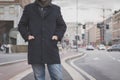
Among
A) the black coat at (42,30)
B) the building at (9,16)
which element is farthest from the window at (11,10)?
the black coat at (42,30)

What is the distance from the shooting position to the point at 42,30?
22.6 ft

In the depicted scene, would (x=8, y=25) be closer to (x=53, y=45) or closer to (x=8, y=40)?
(x=8, y=40)

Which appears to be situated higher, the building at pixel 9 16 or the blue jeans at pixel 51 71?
the building at pixel 9 16

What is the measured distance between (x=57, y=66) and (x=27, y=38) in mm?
589

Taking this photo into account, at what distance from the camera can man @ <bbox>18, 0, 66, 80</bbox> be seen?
22.4 ft

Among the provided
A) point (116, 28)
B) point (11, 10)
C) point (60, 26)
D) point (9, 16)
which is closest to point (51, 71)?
point (60, 26)

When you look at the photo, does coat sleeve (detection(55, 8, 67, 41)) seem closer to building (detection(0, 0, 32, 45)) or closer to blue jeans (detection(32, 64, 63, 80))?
blue jeans (detection(32, 64, 63, 80))

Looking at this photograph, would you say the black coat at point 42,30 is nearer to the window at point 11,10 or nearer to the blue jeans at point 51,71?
the blue jeans at point 51,71

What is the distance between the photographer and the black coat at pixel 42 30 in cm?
683

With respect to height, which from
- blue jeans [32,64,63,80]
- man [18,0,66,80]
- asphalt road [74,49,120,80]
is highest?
man [18,0,66,80]

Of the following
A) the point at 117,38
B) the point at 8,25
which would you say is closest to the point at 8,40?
the point at 8,25

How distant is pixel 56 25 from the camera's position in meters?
7.10

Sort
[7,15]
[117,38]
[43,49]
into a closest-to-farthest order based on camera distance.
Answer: [43,49] → [7,15] → [117,38]

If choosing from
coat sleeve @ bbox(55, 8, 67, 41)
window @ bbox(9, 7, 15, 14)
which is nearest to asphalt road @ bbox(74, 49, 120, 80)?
coat sleeve @ bbox(55, 8, 67, 41)
